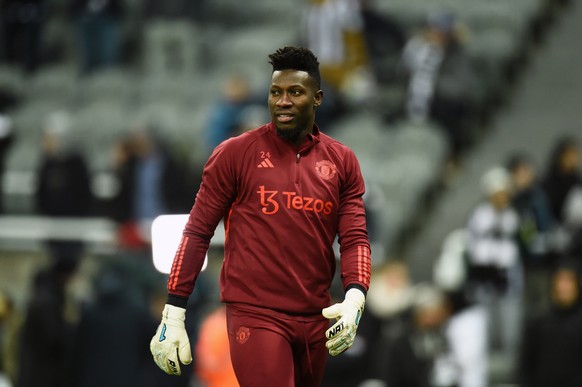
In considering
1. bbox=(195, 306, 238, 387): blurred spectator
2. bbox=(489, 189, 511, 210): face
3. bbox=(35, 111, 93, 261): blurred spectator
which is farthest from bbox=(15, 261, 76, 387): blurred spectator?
bbox=(489, 189, 511, 210): face

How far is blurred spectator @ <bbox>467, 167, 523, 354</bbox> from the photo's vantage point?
A: 12.5 metres

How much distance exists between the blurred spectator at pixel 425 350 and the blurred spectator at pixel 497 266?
2.27 ft

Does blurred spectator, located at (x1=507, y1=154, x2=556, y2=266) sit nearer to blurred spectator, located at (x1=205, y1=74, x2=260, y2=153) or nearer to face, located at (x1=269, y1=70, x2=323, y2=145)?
blurred spectator, located at (x1=205, y1=74, x2=260, y2=153)

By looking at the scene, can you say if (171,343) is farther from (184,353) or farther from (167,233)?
(167,233)

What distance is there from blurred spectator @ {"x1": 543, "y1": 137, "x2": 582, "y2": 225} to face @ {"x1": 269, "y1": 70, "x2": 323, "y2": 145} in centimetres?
773

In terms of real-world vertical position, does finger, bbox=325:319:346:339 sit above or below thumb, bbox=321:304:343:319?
below

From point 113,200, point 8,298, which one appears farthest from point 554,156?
point 8,298

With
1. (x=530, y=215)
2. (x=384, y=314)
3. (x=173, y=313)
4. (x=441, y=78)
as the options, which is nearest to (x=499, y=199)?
(x=530, y=215)

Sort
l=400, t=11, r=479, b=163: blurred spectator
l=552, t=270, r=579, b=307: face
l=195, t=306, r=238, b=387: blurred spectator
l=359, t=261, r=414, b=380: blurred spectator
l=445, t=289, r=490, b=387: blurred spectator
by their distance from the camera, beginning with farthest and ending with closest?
1. l=400, t=11, r=479, b=163: blurred spectator
2. l=445, t=289, r=490, b=387: blurred spectator
3. l=359, t=261, r=414, b=380: blurred spectator
4. l=195, t=306, r=238, b=387: blurred spectator
5. l=552, t=270, r=579, b=307: face

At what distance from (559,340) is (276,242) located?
5.81 meters

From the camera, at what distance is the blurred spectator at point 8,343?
12531 mm

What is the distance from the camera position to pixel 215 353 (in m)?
11.4

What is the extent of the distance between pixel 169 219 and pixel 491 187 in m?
3.95

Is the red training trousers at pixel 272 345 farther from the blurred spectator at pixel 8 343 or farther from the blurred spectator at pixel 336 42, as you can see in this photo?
the blurred spectator at pixel 336 42
